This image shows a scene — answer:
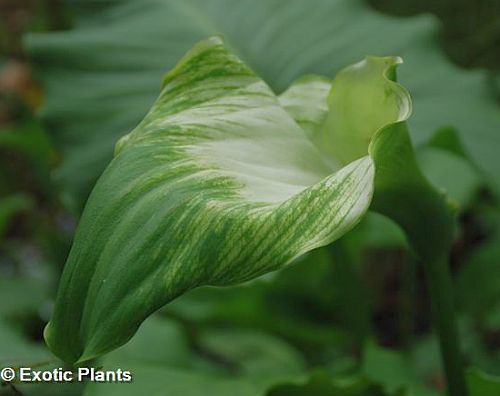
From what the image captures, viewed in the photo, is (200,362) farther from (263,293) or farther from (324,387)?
(324,387)

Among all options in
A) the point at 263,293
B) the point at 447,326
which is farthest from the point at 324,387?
the point at 263,293

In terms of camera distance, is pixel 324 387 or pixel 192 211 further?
pixel 324 387

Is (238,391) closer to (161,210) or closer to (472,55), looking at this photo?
(161,210)

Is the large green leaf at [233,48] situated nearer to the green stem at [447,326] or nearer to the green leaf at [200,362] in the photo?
the green leaf at [200,362]

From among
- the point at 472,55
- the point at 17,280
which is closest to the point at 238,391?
the point at 17,280

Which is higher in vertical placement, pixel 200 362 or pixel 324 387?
pixel 324 387

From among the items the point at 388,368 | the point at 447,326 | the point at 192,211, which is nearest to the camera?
the point at 192,211

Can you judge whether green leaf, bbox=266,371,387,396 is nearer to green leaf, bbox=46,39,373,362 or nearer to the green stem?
the green stem
